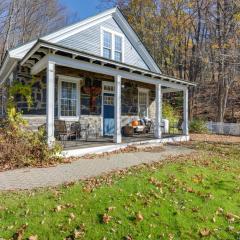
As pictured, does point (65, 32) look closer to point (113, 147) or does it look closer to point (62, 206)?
point (113, 147)

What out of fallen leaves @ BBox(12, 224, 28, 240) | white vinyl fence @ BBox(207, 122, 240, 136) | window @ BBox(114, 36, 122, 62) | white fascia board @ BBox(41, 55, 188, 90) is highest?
window @ BBox(114, 36, 122, 62)

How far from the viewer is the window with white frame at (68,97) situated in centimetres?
1261

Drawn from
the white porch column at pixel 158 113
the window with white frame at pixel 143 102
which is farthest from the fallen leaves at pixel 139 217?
the window with white frame at pixel 143 102

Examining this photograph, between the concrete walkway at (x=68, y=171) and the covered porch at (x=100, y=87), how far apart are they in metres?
1.30

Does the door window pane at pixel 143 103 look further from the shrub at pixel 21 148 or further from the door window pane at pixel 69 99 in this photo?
the shrub at pixel 21 148

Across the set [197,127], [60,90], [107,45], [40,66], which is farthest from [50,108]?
[197,127]

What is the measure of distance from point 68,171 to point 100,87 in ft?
24.4

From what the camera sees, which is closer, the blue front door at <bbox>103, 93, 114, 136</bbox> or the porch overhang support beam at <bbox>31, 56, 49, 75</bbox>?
the porch overhang support beam at <bbox>31, 56, 49, 75</bbox>

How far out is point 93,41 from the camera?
45.2 feet

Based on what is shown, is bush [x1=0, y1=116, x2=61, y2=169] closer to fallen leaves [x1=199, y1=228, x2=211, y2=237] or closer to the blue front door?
fallen leaves [x1=199, y1=228, x2=211, y2=237]

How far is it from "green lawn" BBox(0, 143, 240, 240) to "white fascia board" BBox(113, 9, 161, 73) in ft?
33.5

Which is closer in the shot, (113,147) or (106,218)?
(106,218)

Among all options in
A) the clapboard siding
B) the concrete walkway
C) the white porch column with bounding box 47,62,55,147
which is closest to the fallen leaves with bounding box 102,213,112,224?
the concrete walkway

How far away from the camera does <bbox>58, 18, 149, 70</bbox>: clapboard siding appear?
42.6ft
